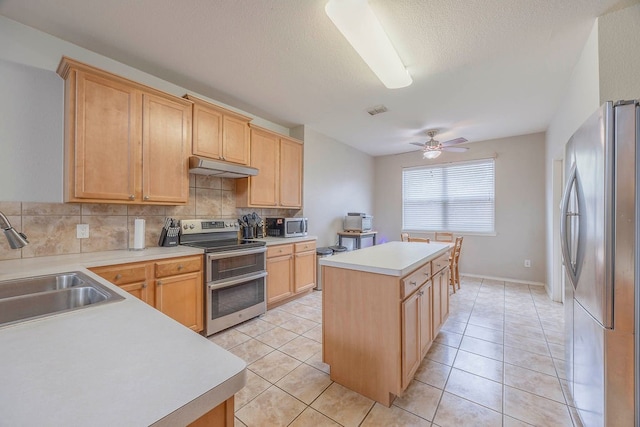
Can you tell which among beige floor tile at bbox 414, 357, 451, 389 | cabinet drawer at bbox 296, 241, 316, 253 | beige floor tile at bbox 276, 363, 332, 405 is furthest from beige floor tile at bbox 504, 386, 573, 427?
cabinet drawer at bbox 296, 241, 316, 253

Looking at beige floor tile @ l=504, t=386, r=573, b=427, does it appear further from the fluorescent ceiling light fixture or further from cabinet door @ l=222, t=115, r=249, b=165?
cabinet door @ l=222, t=115, r=249, b=165

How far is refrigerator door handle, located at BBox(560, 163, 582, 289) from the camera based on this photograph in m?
1.50

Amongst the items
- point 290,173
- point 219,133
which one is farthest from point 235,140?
point 290,173

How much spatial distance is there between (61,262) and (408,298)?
2425 millimetres

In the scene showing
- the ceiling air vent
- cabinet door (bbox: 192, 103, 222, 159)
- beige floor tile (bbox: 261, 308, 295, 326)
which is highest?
the ceiling air vent

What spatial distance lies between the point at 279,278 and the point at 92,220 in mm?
1975

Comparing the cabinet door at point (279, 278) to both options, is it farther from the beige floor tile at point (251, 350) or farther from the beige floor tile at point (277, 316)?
the beige floor tile at point (251, 350)

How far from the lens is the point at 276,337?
8.47ft

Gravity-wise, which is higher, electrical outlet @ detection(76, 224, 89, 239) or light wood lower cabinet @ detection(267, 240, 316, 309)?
electrical outlet @ detection(76, 224, 89, 239)

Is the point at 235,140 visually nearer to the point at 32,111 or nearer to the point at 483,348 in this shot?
the point at 32,111

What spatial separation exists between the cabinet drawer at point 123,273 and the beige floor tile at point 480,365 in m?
2.64

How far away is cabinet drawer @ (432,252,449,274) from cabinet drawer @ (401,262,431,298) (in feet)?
0.53

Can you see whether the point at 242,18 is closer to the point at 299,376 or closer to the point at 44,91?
the point at 44,91

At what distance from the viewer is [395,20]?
187 centimetres
